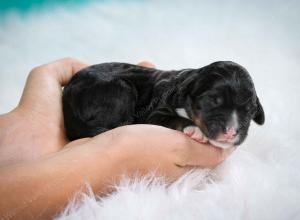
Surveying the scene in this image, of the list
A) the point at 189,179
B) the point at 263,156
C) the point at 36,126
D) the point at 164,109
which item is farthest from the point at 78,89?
the point at 263,156

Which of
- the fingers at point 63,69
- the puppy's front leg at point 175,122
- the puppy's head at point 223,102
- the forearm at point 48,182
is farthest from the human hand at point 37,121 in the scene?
the puppy's head at point 223,102

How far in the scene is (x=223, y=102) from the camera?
2086 mm

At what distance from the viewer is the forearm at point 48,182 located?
1827mm

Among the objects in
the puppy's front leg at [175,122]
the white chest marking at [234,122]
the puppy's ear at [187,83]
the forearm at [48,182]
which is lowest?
the forearm at [48,182]

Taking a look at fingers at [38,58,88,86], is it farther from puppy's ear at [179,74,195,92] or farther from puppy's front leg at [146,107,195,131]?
puppy's ear at [179,74,195,92]

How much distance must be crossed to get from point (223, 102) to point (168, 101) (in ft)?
1.05

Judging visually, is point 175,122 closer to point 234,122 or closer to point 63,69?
point 234,122

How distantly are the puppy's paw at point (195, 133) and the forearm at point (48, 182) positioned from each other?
14.9 inches

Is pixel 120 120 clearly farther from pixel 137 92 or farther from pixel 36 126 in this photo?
pixel 36 126

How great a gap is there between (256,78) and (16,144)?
1726 mm

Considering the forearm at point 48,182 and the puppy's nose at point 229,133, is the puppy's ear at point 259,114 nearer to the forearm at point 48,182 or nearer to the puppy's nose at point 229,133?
the puppy's nose at point 229,133

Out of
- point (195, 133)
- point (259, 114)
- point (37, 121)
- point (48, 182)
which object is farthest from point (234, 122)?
point (37, 121)

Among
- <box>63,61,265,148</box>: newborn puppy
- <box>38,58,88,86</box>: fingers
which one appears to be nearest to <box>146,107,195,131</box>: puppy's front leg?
<box>63,61,265,148</box>: newborn puppy

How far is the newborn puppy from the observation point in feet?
6.84
